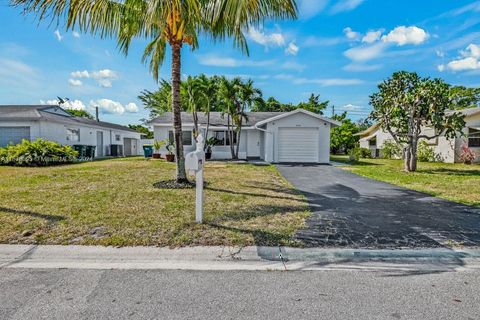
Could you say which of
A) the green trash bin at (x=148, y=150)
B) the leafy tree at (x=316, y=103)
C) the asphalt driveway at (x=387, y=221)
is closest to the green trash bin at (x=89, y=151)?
the green trash bin at (x=148, y=150)

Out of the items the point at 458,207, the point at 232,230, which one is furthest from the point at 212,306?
the point at 458,207

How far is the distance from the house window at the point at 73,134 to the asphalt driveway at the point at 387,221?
1957 centimetres

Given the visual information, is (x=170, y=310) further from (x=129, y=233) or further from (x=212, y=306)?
(x=129, y=233)

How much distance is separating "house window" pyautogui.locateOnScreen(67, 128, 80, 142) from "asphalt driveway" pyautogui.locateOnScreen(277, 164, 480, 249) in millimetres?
19566

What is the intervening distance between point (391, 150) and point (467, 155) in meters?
6.92

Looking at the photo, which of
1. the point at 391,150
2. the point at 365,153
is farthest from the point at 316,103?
the point at 391,150

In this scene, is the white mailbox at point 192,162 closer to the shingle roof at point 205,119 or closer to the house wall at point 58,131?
the shingle roof at point 205,119

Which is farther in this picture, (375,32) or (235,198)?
(375,32)

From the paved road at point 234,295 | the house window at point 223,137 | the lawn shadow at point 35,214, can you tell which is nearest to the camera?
the paved road at point 234,295

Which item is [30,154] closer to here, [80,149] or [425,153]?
[80,149]

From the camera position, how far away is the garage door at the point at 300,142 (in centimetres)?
1902

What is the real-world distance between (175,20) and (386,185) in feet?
27.9

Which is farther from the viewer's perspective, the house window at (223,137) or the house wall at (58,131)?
the house window at (223,137)

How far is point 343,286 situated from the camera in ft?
9.80
